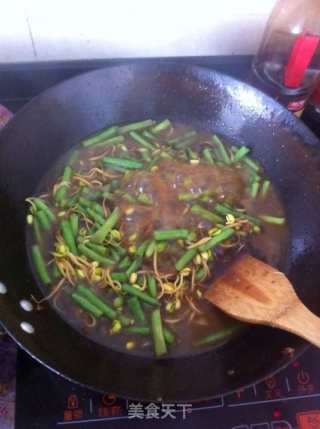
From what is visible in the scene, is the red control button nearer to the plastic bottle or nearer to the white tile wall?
the plastic bottle

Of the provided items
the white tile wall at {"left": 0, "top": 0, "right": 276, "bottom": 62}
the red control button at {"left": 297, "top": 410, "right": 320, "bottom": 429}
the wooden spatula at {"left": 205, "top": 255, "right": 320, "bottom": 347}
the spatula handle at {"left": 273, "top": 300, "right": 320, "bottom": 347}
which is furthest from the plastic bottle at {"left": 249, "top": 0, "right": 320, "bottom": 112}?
the red control button at {"left": 297, "top": 410, "right": 320, "bottom": 429}

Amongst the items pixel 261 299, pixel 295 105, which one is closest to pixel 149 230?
pixel 261 299

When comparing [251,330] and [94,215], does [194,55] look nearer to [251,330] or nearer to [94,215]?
[94,215]

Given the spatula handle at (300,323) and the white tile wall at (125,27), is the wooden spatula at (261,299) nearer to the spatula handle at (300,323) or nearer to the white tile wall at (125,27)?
the spatula handle at (300,323)

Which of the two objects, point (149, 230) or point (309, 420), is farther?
point (149, 230)

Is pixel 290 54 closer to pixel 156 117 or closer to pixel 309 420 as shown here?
pixel 156 117
